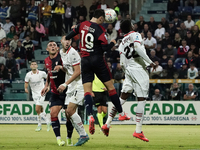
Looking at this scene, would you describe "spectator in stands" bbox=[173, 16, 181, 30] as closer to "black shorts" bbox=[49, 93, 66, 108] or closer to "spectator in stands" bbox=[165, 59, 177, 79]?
"spectator in stands" bbox=[165, 59, 177, 79]

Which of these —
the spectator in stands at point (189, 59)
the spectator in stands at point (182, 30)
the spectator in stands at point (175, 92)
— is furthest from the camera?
the spectator in stands at point (182, 30)

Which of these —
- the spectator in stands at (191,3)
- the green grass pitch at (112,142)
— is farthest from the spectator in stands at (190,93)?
the spectator in stands at (191,3)

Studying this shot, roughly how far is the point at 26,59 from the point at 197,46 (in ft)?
30.1

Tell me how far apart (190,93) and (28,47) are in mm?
9742

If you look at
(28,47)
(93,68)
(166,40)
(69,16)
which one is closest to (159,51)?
(166,40)

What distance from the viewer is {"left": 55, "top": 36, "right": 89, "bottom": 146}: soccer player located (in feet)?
29.6

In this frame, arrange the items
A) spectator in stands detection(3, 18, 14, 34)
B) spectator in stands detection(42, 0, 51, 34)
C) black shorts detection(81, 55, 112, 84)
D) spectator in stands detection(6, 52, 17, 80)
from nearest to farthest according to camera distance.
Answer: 1. black shorts detection(81, 55, 112, 84)
2. spectator in stands detection(6, 52, 17, 80)
3. spectator in stands detection(42, 0, 51, 34)
4. spectator in stands detection(3, 18, 14, 34)

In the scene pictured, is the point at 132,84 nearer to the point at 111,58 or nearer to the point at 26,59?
the point at 111,58

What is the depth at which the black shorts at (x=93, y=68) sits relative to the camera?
28.3 feet

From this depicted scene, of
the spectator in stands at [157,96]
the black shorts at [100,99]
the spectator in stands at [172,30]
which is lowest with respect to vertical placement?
the spectator in stands at [157,96]

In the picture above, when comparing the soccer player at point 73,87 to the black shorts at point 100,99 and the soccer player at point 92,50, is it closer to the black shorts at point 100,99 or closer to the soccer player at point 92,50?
the soccer player at point 92,50

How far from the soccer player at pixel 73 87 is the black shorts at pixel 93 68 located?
35 centimetres

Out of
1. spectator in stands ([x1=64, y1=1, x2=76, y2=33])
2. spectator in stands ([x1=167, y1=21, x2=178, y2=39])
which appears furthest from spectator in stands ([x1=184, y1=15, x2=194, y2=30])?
spectator in stands ([x1=64, y1=1, x2=76, y2=33])

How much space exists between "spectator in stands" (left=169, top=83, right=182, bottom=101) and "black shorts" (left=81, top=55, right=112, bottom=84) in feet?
31.0
